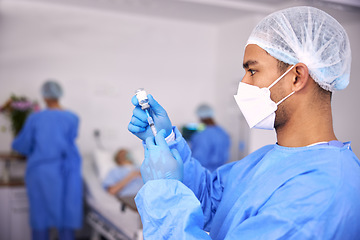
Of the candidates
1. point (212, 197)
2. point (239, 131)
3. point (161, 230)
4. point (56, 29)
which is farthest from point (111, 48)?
point (161, 230)

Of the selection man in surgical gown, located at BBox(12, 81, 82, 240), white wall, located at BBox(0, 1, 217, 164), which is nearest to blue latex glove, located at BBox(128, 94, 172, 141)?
man in surgical gown, located at BBox(12, 81, 82, 240)

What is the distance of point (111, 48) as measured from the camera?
154 inches

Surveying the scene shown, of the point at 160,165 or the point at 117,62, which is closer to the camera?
the point at 160,165

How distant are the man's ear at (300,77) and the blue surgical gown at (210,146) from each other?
246cm

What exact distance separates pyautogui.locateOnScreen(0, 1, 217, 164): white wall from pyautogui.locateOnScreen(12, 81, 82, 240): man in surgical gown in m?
0.72

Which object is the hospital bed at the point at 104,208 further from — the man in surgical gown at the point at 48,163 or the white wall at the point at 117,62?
the white wall at the point at 117,62

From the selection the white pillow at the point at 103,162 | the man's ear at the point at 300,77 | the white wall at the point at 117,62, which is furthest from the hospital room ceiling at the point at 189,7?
the man's ear at the point at 300,77

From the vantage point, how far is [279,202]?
0.83 meters

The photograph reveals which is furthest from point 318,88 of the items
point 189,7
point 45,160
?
point 189,7

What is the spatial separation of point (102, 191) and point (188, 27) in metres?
2.25

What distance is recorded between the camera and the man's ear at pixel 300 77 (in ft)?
3.04

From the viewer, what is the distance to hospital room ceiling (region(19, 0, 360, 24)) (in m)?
3.40

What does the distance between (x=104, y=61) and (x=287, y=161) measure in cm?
322

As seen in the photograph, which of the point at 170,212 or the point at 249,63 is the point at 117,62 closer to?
the point at 249,63
